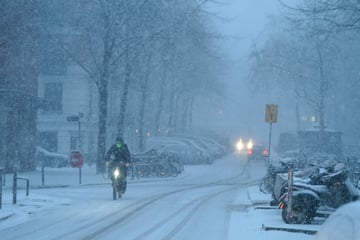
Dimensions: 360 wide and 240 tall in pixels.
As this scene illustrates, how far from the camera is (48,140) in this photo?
4638cm

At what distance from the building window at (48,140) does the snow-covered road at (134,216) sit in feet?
82.1

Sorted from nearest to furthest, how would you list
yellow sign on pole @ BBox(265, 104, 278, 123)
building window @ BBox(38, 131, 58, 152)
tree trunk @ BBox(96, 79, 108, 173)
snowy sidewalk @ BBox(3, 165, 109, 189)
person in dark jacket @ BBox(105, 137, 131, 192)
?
person in dark jacket @ BBox(105, 137, 131, 192) → yellow sign on pole @ BBox(265, 104, 278, 123) → snowy sidewalk @ BBox(3, 165, 109, 189) → tree trunk @ BBox(96, 79, 108, 173) → building window @ BBox(38, 131, 58, 152)

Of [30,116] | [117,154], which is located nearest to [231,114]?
[30,116]

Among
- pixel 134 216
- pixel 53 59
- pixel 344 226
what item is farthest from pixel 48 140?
pixel 344 226

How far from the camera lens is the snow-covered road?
11.7 metres

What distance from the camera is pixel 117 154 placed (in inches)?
725

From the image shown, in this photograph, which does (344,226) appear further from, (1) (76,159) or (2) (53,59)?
(2) (53,59)

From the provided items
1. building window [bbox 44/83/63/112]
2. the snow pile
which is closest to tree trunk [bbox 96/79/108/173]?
building window [bbox 44/83/63/112]

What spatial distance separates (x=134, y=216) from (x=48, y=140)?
33476 mm

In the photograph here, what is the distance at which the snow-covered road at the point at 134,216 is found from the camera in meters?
11.7

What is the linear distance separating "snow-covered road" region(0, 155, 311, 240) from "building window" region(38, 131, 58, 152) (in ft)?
Result: 82.1

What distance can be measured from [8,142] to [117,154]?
489 inches

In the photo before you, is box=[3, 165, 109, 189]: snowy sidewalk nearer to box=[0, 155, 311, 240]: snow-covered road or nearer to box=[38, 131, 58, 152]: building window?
box=[0, 155, 311, 240]: snow-covered road

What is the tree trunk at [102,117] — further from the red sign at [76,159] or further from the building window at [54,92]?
the building window at [54,92]
